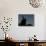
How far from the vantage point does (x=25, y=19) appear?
243 inches

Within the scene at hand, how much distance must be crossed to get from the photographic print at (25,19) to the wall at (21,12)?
0.14 metres

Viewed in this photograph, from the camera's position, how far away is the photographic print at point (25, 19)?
20.1ft

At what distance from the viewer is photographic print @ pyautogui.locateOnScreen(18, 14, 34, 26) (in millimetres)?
6121

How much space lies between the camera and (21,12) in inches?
241

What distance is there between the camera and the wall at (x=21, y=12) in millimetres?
6066

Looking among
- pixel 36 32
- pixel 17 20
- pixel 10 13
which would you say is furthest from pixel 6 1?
pixel 36 32

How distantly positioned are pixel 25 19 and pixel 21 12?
1.26 ft

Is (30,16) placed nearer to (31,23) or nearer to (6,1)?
(31,23)

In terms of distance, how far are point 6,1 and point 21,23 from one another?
127 centimetres

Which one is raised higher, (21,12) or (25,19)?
(21,12)

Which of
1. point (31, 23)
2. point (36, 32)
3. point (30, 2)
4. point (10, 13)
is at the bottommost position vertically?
point (36, 32)

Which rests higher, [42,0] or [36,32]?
[42,0]

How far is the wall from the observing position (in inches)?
239

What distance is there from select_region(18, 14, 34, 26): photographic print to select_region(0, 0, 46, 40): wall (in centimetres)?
14
